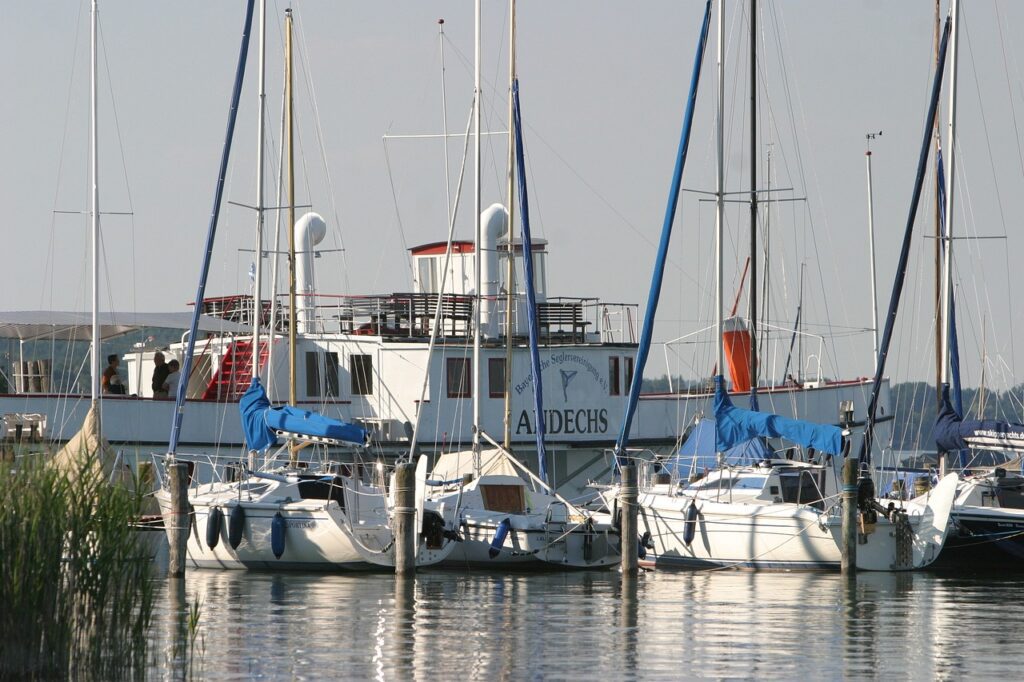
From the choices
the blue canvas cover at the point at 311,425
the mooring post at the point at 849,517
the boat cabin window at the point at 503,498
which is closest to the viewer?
the mooring post at the point at 849,517

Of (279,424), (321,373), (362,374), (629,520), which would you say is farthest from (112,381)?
(629,520)

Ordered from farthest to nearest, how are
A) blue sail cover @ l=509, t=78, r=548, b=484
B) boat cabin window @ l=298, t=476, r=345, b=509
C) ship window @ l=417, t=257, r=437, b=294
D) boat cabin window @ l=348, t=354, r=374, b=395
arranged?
ship window @ l=417, t=257, r=437, b=294 < boat cabin window @ l=348, t=354, r=374, b=395 < blue sail cover @ l=509, t=78, r=548, b=484 < boat cabin window @ l=298, t=476, r=345, b=509

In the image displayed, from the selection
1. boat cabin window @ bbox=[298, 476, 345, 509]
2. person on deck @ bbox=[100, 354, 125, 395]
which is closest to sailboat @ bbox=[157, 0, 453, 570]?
boat cabin window @ bbox=[298, 476, 345, 509]

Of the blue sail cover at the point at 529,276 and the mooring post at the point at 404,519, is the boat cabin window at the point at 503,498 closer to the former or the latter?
the blue sail cover at the point at 529,276

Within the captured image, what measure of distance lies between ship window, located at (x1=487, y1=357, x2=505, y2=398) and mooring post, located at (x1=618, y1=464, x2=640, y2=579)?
1151 centimetres

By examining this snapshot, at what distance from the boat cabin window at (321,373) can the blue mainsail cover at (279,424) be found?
7.34 m

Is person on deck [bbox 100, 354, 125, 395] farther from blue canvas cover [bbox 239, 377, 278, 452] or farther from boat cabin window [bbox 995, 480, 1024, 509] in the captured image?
boat cabin window [bbox 995, 480, 1024, 509]

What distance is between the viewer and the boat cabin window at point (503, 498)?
28.5 metres

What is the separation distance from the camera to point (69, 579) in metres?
13.2

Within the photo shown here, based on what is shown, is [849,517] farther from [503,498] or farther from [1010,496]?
[503,498]

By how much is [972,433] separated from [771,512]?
182 inches

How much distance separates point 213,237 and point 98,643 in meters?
18.9

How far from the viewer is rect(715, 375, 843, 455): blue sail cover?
27.1m

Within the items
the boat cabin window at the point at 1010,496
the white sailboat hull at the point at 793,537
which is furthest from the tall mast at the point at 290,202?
the boat cabin window at the point at 1010,496
